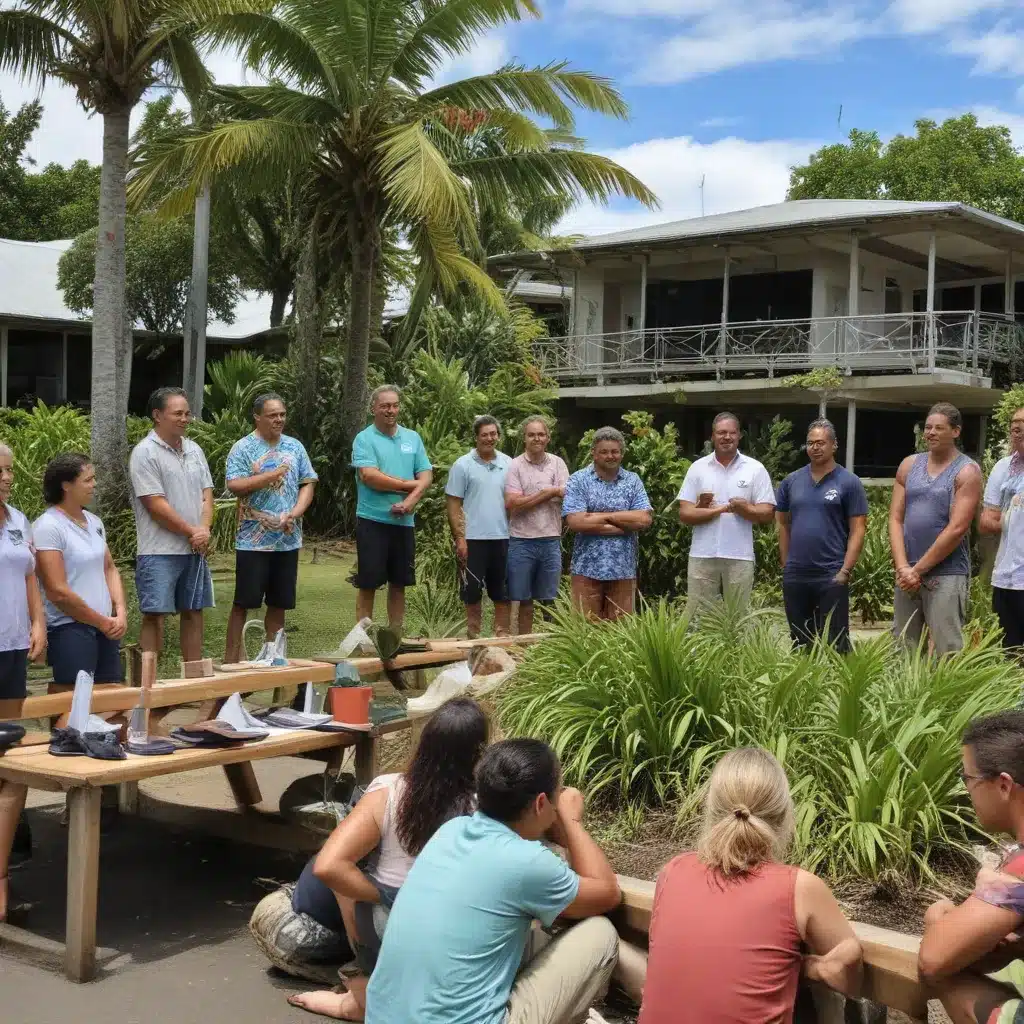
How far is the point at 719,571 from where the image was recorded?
8367mm

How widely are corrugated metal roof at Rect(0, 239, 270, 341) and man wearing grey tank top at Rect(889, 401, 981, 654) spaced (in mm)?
25531

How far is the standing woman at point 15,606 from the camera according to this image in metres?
5.59

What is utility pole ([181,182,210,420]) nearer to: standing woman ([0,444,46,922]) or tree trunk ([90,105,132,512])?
tree trunk ([90,105,132,512])

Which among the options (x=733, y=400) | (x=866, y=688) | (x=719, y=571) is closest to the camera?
(x=866, y=688)

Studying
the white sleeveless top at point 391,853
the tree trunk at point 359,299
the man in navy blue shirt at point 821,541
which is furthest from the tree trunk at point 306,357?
the white sleeveless top at point 391,853

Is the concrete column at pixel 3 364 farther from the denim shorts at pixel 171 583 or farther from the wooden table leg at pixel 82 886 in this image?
the wooden table leg at pixel 82 886

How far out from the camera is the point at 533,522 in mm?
9117

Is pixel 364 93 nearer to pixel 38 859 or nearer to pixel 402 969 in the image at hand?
pixel 38 859

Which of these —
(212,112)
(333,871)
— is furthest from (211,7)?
(333,871)

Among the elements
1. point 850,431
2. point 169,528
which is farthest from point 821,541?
point 850,431

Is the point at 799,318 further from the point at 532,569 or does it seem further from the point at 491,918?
the point at 491,918

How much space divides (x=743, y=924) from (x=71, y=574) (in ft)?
12.6

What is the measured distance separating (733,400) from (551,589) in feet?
60.5

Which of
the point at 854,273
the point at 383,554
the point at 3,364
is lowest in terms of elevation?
the point at 383,554
